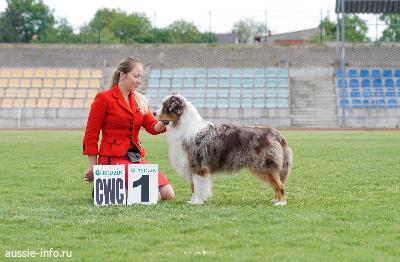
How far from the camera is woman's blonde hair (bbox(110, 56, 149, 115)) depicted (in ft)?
31.4

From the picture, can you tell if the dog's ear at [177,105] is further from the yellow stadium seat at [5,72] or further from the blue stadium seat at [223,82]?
the yellow stadium seat at [5,72]

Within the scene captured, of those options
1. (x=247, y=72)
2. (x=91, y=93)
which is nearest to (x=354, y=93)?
(x=247, y=72)

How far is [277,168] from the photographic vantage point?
9352 millimetres

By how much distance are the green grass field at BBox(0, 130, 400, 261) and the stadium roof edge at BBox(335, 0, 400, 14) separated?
3113cm

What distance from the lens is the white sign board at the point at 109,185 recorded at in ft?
29.9

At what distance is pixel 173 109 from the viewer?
9352 millimetres

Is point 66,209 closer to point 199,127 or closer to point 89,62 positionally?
point 199,127

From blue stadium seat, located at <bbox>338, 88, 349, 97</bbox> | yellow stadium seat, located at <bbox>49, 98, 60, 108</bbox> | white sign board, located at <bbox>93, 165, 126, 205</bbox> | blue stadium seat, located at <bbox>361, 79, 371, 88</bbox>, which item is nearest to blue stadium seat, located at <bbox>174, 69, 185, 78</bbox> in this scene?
yellow stadium seat, located at <bbox>49, 98, 60, 108</bbox>

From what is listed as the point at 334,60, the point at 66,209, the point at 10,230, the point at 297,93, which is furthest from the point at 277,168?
the point at 334,60

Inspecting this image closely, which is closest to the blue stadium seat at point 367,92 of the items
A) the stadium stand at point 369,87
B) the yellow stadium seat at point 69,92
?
the stadium stand at point 369,87

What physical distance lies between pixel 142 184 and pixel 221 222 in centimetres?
189

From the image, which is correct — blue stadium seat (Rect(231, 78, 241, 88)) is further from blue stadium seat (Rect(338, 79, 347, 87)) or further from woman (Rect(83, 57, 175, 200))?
woman (Rect(83, 57, 175, 200))

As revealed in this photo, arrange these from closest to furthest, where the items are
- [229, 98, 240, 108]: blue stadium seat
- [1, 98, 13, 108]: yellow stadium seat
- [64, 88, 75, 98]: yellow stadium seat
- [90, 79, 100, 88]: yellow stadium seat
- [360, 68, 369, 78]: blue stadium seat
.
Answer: [229, 98, 240, 108]: blue stadium seat → [1, 98, 13, 108]: yellow stadium seat → [64, 88, 75, 98]: yellow stadium seat → [360, 68, 369, 78]: blue stadium seat → [90, 79, 100, 88]: yellow stadium seat

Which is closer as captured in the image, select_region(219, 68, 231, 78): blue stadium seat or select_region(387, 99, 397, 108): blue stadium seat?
select_region(387, 99, 397, 108): blue stadium seat
